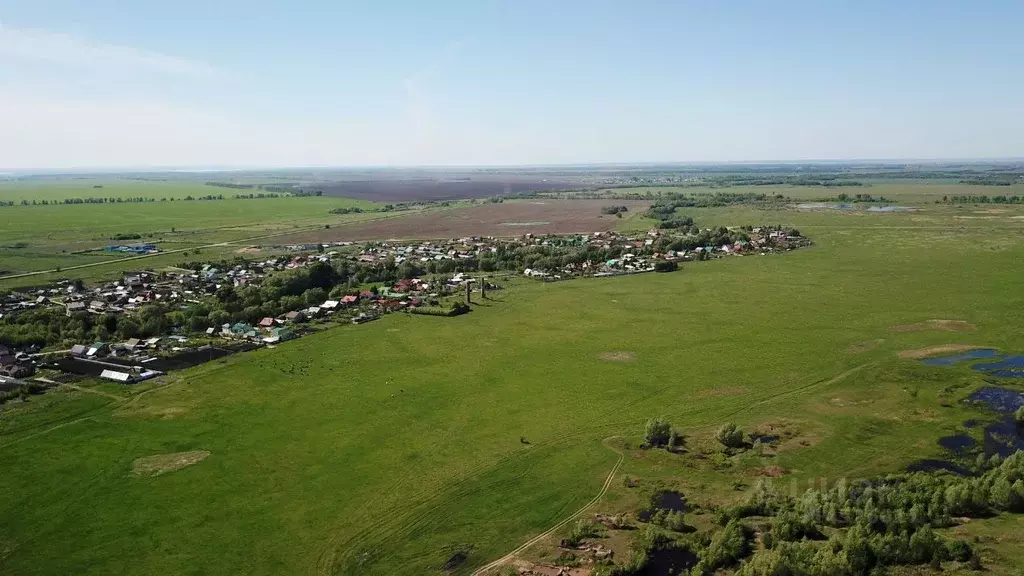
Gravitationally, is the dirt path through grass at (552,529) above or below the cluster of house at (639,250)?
below


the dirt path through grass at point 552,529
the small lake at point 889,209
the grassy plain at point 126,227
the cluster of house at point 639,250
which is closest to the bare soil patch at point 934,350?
the dirt path through grass at point 552,529

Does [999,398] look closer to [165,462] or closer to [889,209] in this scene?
[165,462]

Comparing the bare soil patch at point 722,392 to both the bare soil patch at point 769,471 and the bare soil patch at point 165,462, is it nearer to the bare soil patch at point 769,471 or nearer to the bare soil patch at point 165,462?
the bare soil patch at point 769,471

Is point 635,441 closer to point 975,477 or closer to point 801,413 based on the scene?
point 801,413

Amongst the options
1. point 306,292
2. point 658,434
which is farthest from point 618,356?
point 306,292

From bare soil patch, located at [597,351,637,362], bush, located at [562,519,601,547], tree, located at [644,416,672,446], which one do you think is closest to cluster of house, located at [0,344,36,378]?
bush, located at [562,519,601,547]

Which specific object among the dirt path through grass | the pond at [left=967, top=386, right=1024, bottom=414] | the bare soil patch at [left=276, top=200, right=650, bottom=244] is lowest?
the dirt path through grass

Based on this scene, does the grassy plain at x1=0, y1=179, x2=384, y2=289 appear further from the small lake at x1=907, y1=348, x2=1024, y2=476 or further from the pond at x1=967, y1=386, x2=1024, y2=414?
the pond at x1=967, y1=386, x2=1024, y2=414

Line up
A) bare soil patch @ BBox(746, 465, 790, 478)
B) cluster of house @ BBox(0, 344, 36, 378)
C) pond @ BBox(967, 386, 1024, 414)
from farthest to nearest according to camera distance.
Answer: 1. cluster of house @ BBox(0, 344, 36, 378)
2. pond @ BBox(967, 386, 1024, 414)
3. bare soil patch @ BBox(746, 465, 790, 478)
